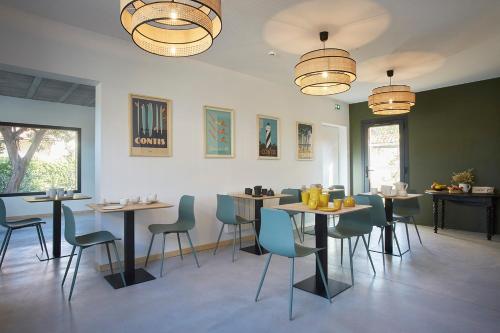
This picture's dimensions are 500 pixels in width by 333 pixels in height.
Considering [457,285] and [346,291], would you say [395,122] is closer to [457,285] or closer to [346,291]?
[457,285]

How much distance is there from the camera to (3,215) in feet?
12.3

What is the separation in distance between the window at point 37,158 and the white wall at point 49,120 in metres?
0.13

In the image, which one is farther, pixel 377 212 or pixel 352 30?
pixel 377 212

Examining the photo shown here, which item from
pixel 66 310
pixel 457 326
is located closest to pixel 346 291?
pixel 457 326

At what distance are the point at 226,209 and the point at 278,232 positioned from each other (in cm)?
162

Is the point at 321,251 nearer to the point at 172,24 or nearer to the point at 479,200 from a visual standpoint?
the point at 172,24

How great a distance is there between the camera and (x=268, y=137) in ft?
17.8

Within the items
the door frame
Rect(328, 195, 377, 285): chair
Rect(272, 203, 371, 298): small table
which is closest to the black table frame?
Rect(272, 203, 371, 298): small table

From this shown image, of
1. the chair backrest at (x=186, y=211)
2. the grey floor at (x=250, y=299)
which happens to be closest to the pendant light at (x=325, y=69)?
the chair backrest at (x=186, y=211)

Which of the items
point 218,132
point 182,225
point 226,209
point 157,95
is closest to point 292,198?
point 226,209

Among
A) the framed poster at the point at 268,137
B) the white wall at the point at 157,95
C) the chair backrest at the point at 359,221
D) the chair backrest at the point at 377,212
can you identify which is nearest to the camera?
the white wall at the point at 157,95

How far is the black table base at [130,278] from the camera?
10.1ft

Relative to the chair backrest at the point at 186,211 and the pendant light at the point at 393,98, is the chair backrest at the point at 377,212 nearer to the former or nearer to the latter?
the pendant light at the point at 393,98

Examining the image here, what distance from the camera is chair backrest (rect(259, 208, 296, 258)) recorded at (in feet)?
7.91
